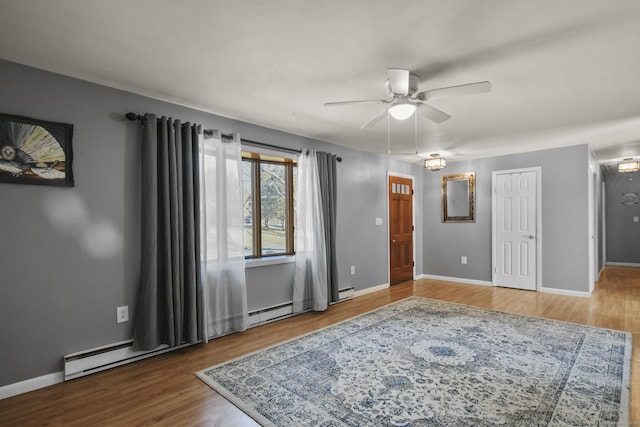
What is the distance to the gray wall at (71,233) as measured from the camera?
2441 millimetres

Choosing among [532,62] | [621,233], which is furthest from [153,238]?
[621,233]

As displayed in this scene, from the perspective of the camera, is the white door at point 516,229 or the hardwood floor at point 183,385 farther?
the white door at point 516,229

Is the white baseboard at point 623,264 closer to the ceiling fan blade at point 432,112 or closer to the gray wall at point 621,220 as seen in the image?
the gray wall at point 621,220

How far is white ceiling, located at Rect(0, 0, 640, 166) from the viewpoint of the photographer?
6.06 ft

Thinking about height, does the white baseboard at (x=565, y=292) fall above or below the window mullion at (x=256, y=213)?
below

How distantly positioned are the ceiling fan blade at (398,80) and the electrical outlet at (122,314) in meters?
2.88

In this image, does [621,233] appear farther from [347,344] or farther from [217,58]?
[217,58]

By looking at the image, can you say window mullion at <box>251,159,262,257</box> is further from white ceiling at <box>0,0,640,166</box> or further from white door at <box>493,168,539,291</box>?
white door at <box>493,168,539,291</box>

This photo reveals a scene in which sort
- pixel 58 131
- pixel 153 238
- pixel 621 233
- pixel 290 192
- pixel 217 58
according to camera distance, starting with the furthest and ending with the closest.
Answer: pixel 621 233, pixel 290 192, pixel 153 238, pixel 58 131, pixel 217 58

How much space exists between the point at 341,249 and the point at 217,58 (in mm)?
3393

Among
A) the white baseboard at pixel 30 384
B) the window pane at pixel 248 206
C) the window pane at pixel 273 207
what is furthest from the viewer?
the window pane at pixel 273 207

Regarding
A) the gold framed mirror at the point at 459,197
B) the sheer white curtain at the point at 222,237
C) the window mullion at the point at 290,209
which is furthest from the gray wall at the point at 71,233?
the gold framed mirror at the point at 459,197

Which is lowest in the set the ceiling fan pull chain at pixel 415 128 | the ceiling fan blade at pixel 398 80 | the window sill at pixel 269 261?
the window sill at pixel 269 261

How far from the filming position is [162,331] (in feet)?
10.2
